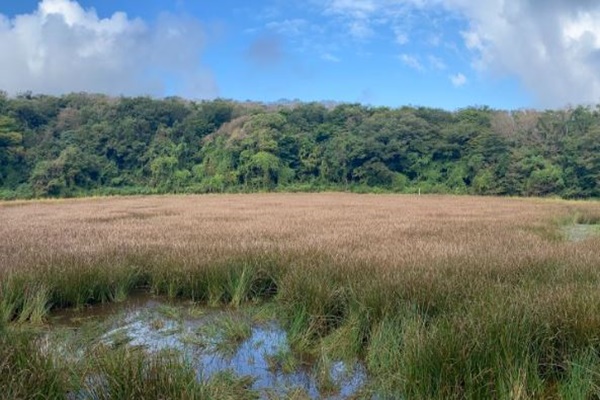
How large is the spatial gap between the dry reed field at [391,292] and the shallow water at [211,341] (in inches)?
9.2

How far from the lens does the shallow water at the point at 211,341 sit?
414 centimetres

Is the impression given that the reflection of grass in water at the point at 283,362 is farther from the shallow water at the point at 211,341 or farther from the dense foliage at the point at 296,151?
the dense foliage at the point at 296,151

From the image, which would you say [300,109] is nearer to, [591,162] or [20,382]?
[591,162]

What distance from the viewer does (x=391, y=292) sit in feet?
17.7

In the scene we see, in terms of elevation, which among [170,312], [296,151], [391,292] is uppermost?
[296,151]

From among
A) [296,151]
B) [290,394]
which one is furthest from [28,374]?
[296,151]

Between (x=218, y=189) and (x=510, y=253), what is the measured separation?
47.0 m

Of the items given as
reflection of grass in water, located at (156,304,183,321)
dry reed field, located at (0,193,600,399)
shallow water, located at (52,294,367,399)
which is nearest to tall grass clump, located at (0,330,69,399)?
shallow water, located at (52,294,367,399)

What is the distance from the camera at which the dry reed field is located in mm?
3633

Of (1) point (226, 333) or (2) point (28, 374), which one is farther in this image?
(1) point (226, 333)

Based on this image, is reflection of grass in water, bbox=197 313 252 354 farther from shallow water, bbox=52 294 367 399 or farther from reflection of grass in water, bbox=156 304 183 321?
reflection of grass in water, bbox=156 304 183 321

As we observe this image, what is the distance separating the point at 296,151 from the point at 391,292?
52011mm

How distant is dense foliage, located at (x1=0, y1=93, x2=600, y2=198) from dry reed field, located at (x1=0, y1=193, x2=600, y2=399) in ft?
138

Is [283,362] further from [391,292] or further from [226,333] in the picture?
[391,292]
